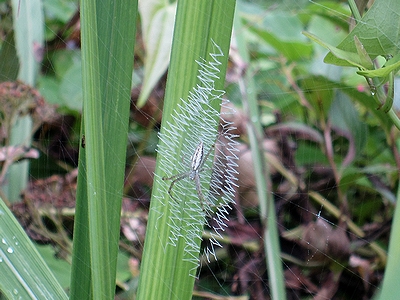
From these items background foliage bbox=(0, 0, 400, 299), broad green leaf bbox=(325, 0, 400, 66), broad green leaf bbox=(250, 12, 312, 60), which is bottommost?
background foliage bbox=(0, 0, 400, 299)

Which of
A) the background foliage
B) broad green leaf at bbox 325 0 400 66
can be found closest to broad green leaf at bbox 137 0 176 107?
the background foliage

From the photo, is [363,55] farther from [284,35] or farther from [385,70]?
[284,35]

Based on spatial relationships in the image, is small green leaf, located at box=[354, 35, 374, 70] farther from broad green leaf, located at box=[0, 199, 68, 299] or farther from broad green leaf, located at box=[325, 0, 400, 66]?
broad green leaf, located at box=[0, 199, 68, 299]

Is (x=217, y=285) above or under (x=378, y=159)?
under

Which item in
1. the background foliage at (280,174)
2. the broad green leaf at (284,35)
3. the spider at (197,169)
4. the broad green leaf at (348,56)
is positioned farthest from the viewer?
the broad green leaf at (284,35)

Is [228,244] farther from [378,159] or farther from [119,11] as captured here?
[119,11]

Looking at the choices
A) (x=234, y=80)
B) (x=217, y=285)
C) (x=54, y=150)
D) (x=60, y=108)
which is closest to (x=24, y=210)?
(x=54, y=150)

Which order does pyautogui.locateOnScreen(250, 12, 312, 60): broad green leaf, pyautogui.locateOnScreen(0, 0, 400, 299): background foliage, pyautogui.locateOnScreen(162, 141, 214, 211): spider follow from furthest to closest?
1. pyautogui.locateOnScreen(250, 12, 312, 60): broad green leaf
2. pyautogui.locateOnScreen(0, 0, 400, 299): background foliage
3. pyautogui.locateOnScreen(162, 141, 214, 211): spider

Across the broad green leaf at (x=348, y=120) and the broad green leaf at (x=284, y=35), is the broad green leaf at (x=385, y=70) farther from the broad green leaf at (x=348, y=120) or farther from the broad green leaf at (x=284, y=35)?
the broad green leaf at (x=284, y=35)

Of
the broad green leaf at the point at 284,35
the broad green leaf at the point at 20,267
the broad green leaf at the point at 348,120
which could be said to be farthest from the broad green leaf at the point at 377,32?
the broad green leaf at the point at 284,35

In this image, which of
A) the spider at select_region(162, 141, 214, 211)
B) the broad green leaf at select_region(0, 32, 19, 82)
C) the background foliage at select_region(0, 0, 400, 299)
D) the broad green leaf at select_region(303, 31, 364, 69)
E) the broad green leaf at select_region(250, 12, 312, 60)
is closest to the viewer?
the broad green leaf at select_region(303, 31, 364, 69)

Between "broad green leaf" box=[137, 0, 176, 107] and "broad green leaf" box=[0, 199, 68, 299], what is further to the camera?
"broad green leaf" box=[137, 0, 176, 107]
